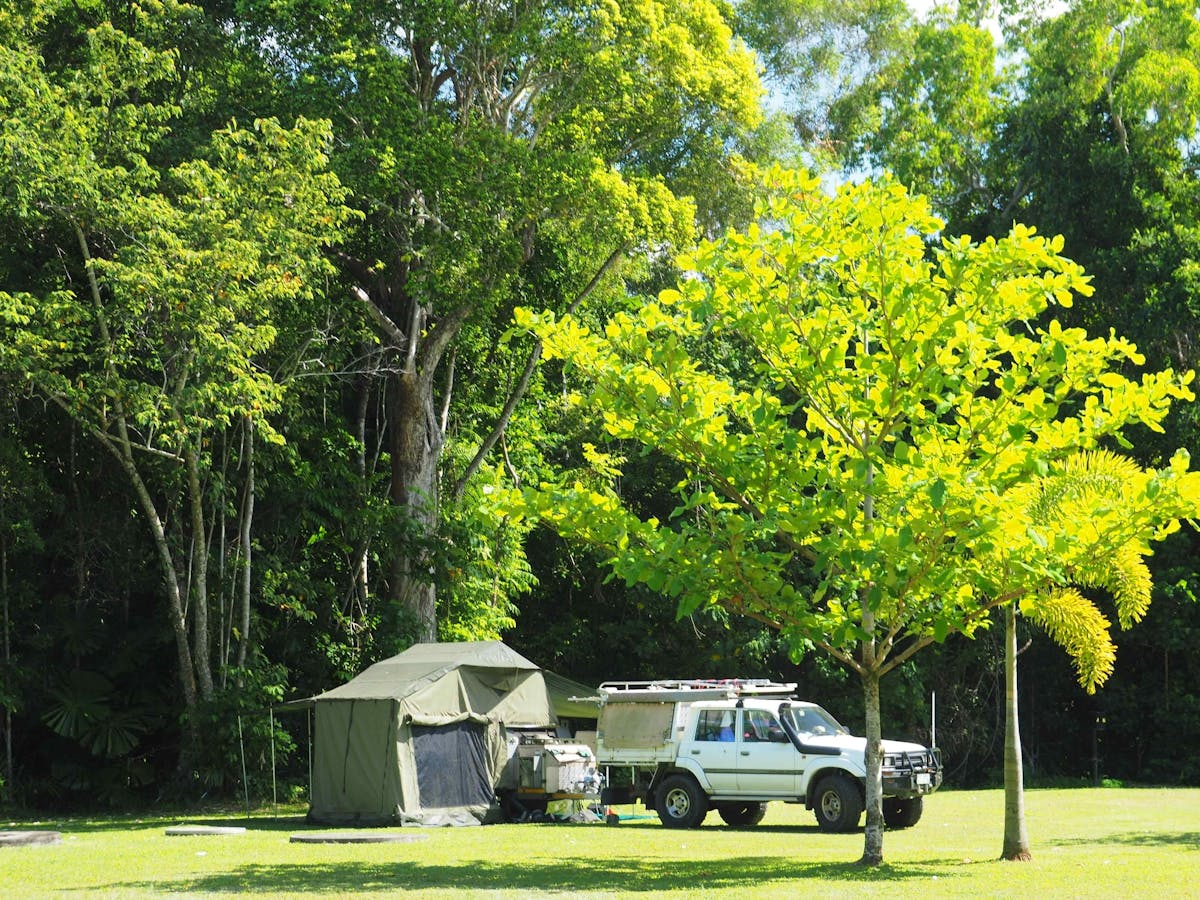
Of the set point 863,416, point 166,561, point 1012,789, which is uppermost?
point 863,416

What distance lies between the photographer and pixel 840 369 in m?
13.8

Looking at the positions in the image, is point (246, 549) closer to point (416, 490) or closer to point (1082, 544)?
point (416, 490)

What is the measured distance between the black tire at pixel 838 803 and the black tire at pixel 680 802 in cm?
167

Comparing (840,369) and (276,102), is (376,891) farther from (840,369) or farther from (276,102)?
(276,102)

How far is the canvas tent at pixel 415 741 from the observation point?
19.8 metres

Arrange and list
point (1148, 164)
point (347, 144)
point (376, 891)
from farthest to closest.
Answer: point (1148, 164), point (347, 144), point (376, 891)

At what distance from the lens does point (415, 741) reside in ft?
66.0

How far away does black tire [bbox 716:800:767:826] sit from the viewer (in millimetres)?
20188

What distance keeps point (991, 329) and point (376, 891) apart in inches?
295

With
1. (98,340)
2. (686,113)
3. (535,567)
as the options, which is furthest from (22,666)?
(686,113)

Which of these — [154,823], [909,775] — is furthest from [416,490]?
[909,775]

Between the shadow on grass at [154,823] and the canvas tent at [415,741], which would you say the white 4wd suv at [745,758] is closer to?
the canvas tent at [415,741]

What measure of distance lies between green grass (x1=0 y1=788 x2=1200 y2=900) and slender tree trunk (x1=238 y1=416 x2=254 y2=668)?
15.8 feet

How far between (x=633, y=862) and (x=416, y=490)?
13.9 m
